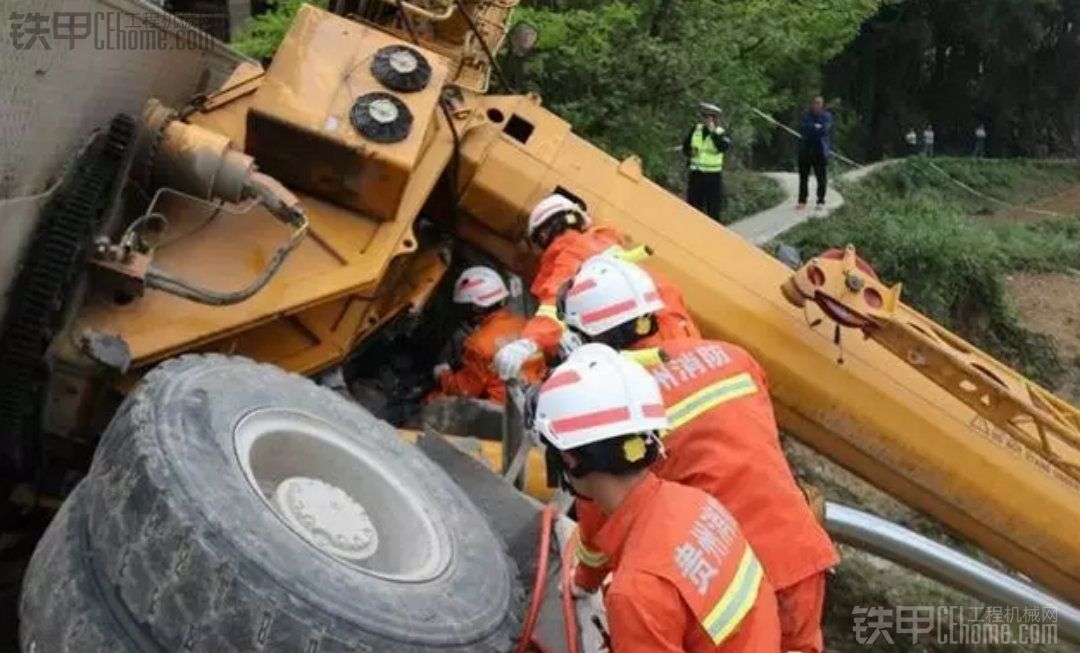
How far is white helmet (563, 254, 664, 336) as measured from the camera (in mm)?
4262

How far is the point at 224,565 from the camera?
3.07 m

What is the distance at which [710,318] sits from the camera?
5617 mm

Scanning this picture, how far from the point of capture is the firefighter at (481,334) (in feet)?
20.0

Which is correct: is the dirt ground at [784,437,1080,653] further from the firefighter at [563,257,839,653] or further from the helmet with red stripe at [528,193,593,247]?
the firefighter at [563,257,839,653]

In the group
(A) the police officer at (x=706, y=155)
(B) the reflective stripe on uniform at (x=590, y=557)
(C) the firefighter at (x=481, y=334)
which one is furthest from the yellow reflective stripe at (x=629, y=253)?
(A) the police officer at (x=706, y=155)

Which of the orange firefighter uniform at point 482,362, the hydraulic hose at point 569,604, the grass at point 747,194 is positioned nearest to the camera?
the hydraulic hose at point 569,604

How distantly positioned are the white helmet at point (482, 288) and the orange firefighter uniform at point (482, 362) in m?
0.11

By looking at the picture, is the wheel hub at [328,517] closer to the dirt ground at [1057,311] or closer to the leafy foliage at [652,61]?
the leafy foliage at [652,61]

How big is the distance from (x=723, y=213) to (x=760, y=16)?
2560 millimetres

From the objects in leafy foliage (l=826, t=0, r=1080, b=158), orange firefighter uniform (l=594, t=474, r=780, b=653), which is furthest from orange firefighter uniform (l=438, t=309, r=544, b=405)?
leafy foliage (l=826, t=0, r=1080, b=158)

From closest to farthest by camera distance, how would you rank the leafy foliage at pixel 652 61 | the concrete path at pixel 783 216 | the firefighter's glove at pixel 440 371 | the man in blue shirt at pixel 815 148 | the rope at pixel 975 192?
the firefighter's glove at pixel 440 371
the leafy foliage at pixel 652 61
the concrete path at pixel 783 216
the man in blue shirt at pixel 815 148
the rope at pixel 975 192

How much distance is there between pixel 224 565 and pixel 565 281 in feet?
7.02

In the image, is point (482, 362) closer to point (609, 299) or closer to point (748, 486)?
point (609, 299)

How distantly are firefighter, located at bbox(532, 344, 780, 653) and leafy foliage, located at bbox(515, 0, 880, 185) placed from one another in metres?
6.19
